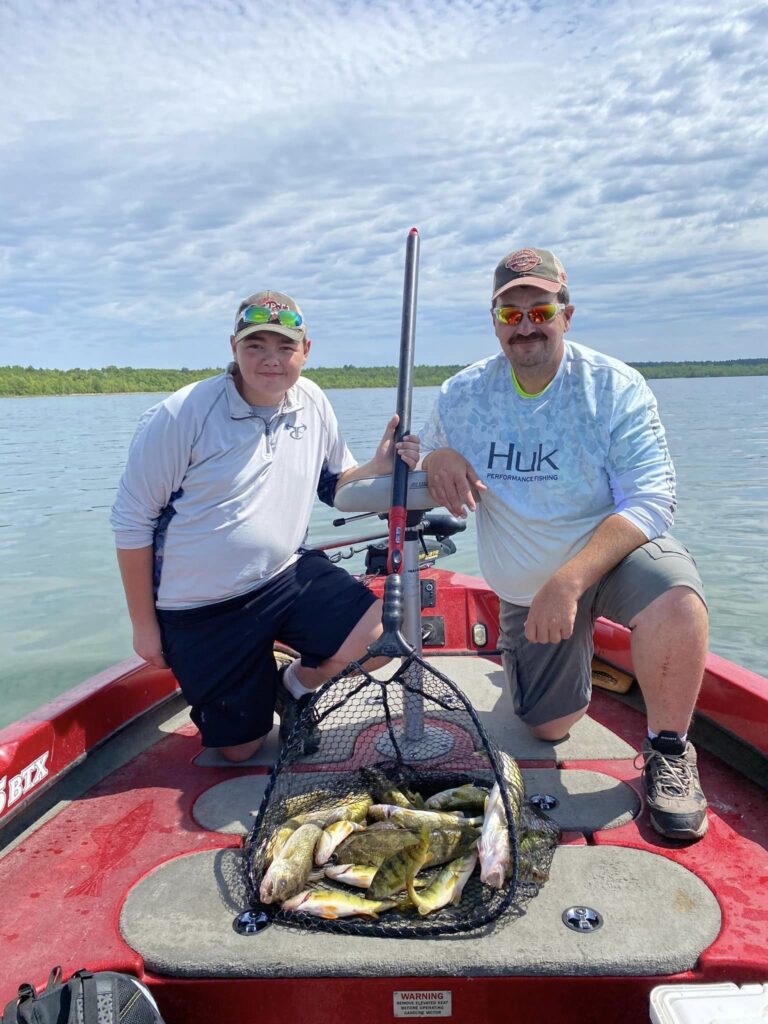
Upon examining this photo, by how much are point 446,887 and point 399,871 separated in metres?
0.14

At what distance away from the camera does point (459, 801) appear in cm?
270

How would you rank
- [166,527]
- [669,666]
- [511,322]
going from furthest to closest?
[166,527], [511,322], [669,666]

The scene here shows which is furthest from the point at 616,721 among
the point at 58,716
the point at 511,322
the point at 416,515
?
the point at 58,716

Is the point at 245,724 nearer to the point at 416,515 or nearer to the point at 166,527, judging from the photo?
the point at 166,527

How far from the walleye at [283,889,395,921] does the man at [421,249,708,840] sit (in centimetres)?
99

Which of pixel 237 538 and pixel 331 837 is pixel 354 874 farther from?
pixel 237 538

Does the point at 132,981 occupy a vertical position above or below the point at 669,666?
below

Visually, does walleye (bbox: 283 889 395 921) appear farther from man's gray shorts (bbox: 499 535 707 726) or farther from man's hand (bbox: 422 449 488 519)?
man's hand (bbox: 422 449 488 519)

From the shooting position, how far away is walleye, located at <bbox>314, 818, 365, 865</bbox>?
2.43 metres

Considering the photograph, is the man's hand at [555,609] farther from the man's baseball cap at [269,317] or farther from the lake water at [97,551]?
the lake water at [97,551]

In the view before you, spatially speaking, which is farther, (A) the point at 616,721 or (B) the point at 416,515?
(A) the point at 616,721

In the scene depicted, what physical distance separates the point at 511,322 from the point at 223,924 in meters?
2.22

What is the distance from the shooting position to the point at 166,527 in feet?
10.8

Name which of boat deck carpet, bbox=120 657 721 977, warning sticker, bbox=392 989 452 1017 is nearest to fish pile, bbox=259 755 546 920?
boat deck carpet, bbox=120 657 721 977
